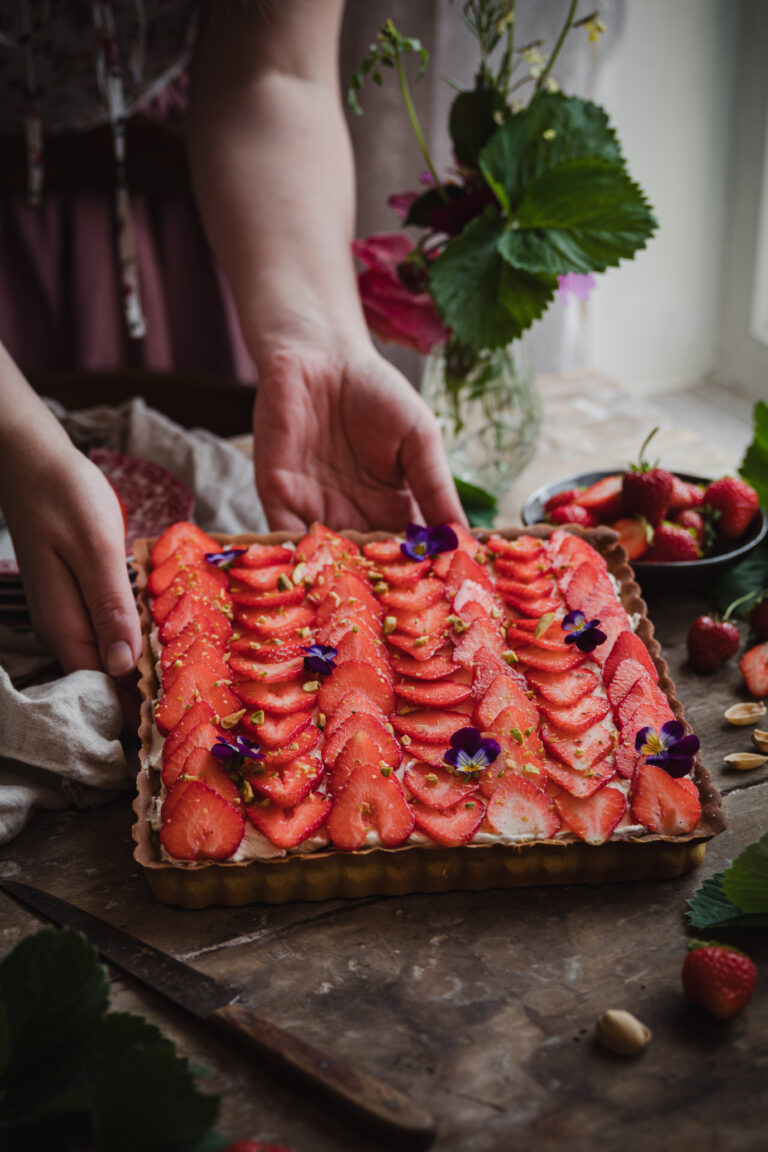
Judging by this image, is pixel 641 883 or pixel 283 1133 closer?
pixel 283 1133

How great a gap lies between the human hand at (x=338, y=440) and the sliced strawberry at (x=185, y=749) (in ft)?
2.13

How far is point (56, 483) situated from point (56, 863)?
0.50 m

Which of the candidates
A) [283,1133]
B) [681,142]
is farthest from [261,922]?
[681,142]

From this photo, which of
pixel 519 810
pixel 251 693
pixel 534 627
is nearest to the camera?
pixel 519 810

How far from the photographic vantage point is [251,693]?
137cm

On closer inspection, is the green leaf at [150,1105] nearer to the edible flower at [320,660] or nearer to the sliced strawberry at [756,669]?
the edible flower at [320,660]

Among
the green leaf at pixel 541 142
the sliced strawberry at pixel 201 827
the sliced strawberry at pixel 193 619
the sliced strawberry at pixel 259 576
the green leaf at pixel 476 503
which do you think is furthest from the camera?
the green leaf at pixel 476 503

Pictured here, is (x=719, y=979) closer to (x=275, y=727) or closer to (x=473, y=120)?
(x=275, y=727)

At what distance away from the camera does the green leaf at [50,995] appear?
3.10 ft

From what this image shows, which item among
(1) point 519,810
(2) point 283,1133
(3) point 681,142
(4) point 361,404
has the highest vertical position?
(3) point 681,142

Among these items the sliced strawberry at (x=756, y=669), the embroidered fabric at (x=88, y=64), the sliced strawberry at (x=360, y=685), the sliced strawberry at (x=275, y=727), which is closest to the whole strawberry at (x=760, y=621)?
the sliced strawberry at (x=756, y=669)

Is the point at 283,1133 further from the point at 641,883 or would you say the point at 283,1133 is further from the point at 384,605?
the point at 384,605

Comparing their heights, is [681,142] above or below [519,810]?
above

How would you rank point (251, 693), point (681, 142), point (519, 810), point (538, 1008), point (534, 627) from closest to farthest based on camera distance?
point (538, 1008)
point (519, 810)
point (251, 693)
point (534, 627)
point (681, 142)
